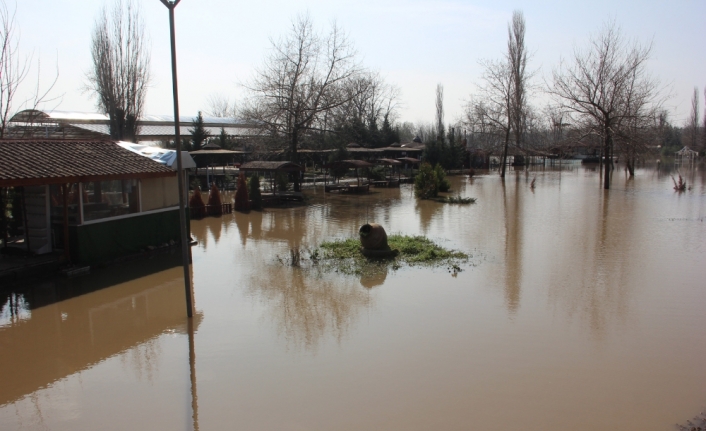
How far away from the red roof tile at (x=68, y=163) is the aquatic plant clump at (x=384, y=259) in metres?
4.62

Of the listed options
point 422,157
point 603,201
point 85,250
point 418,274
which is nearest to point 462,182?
point 422,157

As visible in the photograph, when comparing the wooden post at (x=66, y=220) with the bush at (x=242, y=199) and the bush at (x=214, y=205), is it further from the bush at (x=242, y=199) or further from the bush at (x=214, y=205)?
the bush at (x=242, y=199)

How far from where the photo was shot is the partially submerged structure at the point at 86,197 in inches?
452

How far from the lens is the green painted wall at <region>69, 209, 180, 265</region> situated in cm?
1211

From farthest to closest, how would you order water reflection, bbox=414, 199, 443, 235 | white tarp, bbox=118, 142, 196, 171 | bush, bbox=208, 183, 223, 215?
bush, bbox=208, 183, 223, 215 < water reflection, bbox=414, 199, 443, 235 < white tarp, bbox=118, 142, 196, 171

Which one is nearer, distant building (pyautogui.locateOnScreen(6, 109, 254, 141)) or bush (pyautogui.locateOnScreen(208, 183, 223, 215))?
bush (pyautogui.locateOnScreen(208, 183, 223, 215))

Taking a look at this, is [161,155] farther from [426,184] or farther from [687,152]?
[687,152]

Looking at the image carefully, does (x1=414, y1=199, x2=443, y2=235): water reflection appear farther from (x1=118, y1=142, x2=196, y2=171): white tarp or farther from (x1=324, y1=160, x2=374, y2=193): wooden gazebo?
(x1=118, y1=142, x2=196, y2=171): white tarp

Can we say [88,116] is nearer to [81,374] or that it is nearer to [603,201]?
[603,201]

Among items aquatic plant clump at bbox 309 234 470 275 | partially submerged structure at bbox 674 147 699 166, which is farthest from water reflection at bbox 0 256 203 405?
Result: partially submerged structure at bbox 674 147 699 166

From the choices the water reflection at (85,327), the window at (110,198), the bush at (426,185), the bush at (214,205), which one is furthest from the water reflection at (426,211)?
the water reflection at (85,327)

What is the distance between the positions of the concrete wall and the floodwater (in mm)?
1452

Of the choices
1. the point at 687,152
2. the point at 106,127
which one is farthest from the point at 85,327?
the point at 687,152

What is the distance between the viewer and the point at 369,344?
8375 millimetres
